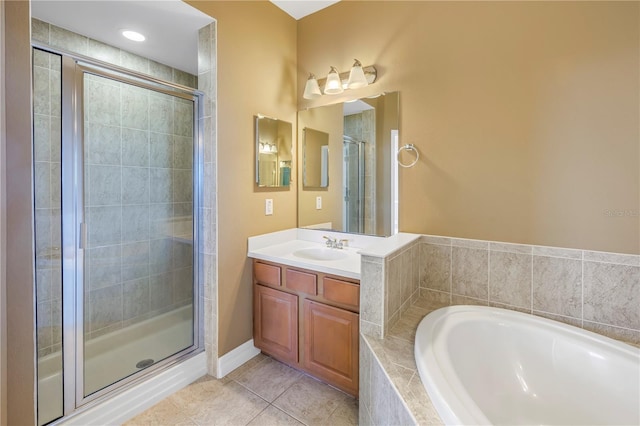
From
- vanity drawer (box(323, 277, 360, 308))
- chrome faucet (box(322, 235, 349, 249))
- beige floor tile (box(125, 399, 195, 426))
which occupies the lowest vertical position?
beige floor tile (box(125, 399, 195, 426))

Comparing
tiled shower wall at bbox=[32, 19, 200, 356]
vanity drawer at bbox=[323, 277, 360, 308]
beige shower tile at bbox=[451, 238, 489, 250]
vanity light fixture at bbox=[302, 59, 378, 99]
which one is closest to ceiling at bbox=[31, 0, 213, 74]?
tiled shower wall at bbox=[32, 19, 200, 356]

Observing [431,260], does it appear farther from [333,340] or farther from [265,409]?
[265,409]

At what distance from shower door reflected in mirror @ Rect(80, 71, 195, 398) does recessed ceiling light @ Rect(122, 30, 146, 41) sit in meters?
0.44

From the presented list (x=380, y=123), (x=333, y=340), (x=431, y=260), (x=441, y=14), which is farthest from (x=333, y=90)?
(x=333, y=340)

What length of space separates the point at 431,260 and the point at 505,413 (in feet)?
2.84

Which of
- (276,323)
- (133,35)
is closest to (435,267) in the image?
(276,323)

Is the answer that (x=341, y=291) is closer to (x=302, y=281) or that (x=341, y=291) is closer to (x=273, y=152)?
(x=302, y=281)

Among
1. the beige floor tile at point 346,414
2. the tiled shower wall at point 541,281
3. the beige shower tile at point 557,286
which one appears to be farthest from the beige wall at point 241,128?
the beige shower tile at point 557,286

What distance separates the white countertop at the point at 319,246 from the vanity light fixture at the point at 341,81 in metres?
1.16

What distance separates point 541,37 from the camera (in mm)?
1561

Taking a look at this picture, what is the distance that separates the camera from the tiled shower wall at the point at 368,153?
219 cm

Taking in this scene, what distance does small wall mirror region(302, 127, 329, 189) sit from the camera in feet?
8.04

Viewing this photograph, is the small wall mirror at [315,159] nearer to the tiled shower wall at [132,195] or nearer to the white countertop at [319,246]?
the white countertop at [319,246]

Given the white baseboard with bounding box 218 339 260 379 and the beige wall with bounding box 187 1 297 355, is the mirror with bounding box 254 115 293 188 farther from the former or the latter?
the white baseboard with bounding box 218 339 260 379
